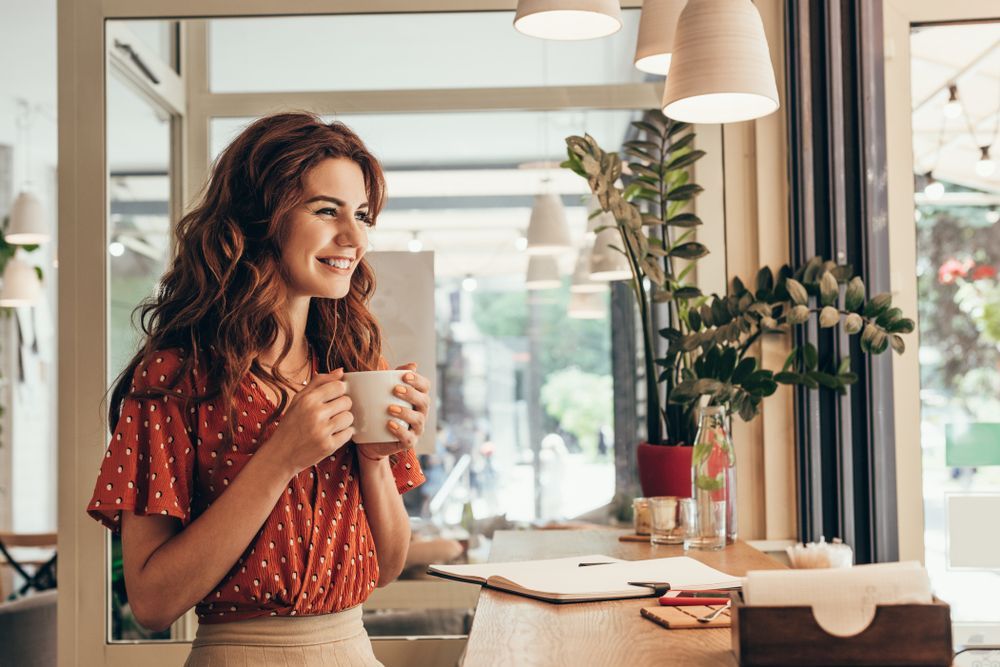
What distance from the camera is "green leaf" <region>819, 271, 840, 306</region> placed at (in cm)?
210

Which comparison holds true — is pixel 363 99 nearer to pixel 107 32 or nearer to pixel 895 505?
pixel 107 32

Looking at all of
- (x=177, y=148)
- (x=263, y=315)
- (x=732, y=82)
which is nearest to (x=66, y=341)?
(x=177, y=148)

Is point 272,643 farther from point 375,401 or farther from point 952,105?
point 952,105

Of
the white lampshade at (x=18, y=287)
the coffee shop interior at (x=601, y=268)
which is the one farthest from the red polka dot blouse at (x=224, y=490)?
the white lampshade at (x=18, y=287)

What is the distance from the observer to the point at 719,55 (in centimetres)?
152

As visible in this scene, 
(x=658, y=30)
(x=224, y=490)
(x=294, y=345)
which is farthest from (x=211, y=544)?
(x=658, y=30)

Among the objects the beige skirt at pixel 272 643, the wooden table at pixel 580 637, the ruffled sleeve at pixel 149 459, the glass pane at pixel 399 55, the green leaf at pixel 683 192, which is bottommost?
the beige skirt at pixel 272 643

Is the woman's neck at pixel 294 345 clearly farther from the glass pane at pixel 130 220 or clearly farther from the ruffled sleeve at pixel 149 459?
the glass pane at pixel 130 220

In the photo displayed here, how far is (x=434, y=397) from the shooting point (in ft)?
8.65

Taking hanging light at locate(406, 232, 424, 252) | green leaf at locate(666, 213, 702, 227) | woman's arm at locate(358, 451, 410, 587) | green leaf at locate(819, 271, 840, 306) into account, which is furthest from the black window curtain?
woman's arm at locate(358, 451, 410, 587)

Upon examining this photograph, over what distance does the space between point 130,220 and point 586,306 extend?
1260mm

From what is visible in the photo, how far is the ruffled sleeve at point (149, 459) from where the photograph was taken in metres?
1.24

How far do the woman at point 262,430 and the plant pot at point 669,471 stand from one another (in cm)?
78

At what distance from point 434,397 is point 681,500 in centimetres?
94
